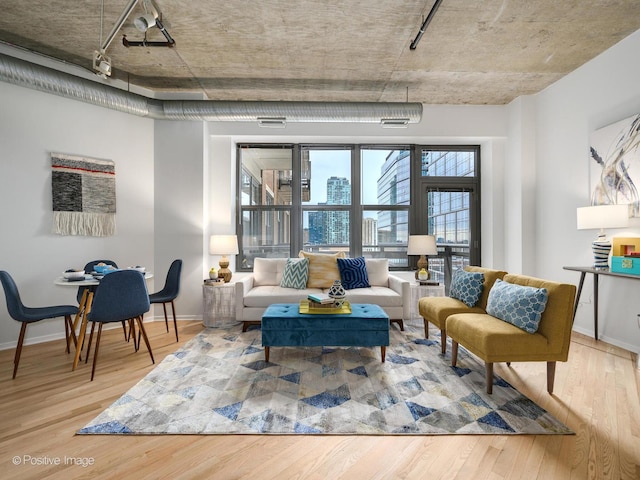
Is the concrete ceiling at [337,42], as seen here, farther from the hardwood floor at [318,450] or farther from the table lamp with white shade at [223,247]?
the hardwood floor at [318,450]

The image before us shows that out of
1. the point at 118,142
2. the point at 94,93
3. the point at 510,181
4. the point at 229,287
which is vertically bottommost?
the point at 229,287

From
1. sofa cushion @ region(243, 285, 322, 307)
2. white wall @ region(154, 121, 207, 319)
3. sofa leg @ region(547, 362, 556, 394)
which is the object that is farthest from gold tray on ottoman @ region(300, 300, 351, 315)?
white wall @ region(154, 121, 207, 319)

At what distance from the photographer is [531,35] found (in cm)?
327

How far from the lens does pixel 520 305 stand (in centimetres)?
243

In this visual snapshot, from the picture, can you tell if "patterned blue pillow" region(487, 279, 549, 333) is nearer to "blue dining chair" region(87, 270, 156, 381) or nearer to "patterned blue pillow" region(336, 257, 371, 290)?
"patterned blue pillow" region(336, 257, 371, 290)

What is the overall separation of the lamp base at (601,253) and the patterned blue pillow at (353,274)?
255 centimetres

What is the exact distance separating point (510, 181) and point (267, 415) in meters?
4.85

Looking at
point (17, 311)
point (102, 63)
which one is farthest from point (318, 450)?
point (102, 63)

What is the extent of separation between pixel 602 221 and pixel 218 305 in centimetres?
451

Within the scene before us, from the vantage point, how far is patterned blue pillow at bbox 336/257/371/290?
4.34 metres

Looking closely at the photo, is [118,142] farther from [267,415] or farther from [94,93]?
[267,415]

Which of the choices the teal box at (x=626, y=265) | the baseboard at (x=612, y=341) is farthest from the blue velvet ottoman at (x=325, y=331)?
the baseboard at (x=612, y=341)

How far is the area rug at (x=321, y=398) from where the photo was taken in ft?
6.41

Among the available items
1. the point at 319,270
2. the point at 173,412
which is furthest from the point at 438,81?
the point at 173,412
